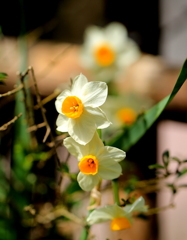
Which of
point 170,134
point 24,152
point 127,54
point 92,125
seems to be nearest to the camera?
point 92,125

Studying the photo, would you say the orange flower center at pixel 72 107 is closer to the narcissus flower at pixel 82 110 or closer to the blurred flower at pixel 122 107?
the narcissus flower at pixel 82 110

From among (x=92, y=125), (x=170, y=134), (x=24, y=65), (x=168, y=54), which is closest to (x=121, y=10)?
(x=168, y=54)

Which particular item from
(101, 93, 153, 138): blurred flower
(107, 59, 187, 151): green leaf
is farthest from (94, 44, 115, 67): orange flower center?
(107, 59, 187, 151): green leaf

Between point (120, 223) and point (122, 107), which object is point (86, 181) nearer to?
point (120, 223)

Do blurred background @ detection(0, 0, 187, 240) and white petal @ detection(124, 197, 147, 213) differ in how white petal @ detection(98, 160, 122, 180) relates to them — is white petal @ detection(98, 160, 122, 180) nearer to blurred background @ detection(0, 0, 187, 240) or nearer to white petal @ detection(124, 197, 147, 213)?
white petal @ detection(124, 197, 147, 213)

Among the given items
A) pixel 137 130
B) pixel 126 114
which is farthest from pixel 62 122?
pixel 126 114

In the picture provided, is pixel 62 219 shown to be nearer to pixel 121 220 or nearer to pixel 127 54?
pixel 121 220
